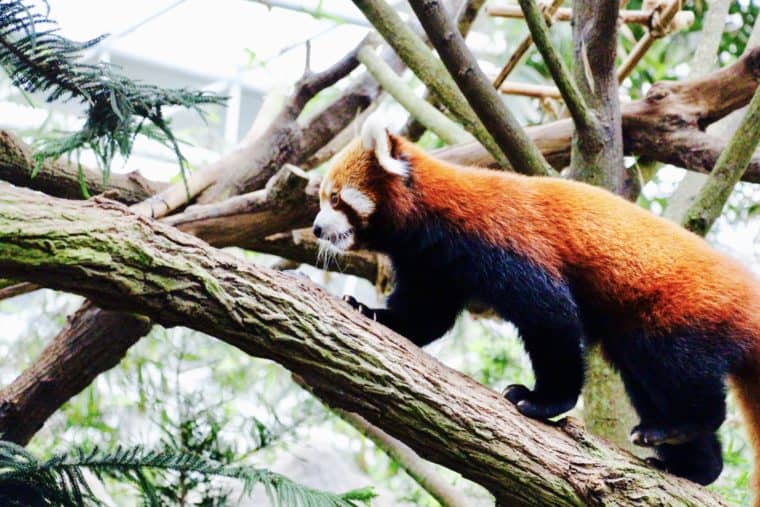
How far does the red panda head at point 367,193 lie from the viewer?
266 centimetres

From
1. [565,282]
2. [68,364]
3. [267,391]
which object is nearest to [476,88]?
[565,282]

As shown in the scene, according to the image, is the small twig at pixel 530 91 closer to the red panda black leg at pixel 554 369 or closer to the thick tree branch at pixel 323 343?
the red panda black leg at pixel 554 369

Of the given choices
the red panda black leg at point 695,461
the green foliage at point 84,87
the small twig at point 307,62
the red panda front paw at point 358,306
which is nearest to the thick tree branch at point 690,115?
the red panda black leg at point 695,461

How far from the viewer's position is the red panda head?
2.66m

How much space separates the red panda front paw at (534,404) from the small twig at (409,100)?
1.60 m

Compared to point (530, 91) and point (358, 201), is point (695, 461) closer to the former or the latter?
point (358, 201)

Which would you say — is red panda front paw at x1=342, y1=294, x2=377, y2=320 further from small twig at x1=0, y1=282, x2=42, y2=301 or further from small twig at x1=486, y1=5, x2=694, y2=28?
small twig at x1=486, y1=5, x2=694, y2=28

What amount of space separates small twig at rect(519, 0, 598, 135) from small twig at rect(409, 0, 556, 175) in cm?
20

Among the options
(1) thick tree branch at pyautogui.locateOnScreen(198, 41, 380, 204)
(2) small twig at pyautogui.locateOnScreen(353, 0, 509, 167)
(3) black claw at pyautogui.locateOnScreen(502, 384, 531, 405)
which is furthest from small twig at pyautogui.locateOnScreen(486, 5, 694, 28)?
(3) black claw at pyautogui.locateOnScreen(502, 384, 531, 405)

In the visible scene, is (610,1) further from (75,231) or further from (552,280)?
(75,231)

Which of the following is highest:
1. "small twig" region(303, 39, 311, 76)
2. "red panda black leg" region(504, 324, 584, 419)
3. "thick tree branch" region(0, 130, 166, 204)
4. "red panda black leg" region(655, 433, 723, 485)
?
"small twig" region(303, 39, 311, 76)

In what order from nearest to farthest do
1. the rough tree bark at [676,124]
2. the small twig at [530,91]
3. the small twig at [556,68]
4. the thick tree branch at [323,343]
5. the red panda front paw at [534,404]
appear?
the thick tree branch at [323,343] < the red panda front paw at [534,404] < the small twig at [556,68] < the rough tree bark at [676,124] < the small twig at [530,91]

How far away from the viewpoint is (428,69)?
3324 millimetres

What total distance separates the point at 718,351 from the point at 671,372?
0.14 m
